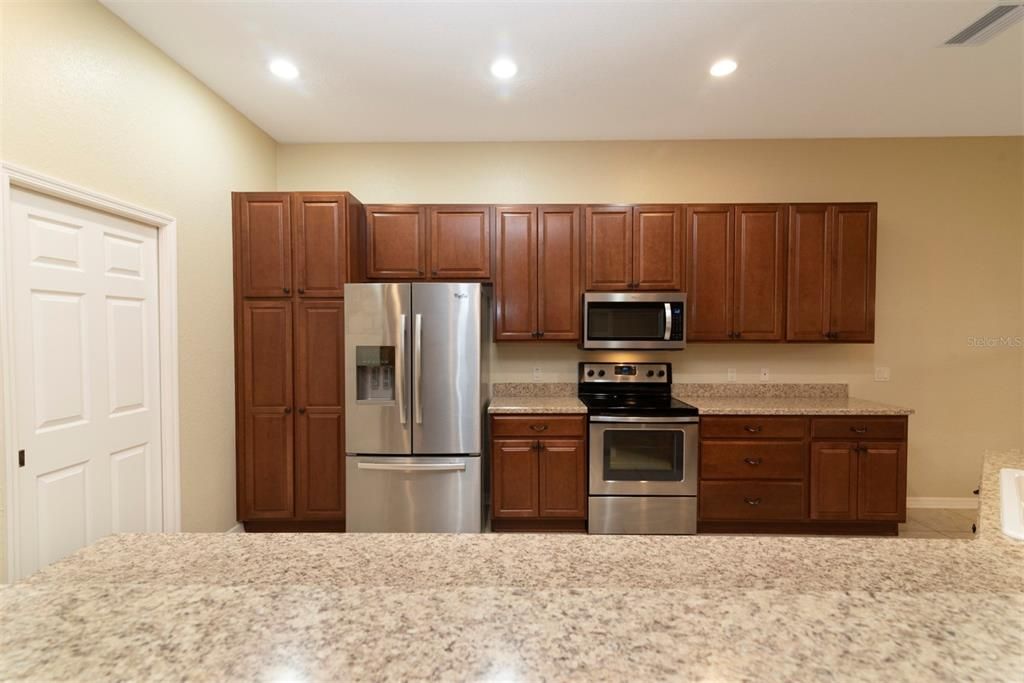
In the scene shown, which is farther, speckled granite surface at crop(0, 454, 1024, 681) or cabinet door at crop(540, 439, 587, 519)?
cabinet door at crop(540, 439, 587, 519)

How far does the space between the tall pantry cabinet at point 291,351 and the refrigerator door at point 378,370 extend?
0.52 feet

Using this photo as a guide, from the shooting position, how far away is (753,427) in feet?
A: 9.89

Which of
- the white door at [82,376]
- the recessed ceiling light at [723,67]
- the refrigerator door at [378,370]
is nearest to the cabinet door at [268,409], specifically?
the refrigerator door at [378,370]

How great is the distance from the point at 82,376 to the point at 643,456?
3085 millimetres

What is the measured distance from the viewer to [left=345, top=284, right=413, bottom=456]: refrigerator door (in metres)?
2.86

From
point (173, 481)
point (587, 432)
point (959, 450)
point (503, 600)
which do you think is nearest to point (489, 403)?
point (587, 432)

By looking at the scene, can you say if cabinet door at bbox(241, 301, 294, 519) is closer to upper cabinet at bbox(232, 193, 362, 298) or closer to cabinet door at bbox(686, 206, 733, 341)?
upper cabinet at bbox(232, 193, 362, 298)

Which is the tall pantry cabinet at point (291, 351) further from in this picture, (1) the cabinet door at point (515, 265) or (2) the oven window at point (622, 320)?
(2) the oven window at point (622, 320)

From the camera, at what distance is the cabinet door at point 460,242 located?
10.8 feet

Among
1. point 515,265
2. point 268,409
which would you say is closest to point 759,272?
point 515,265

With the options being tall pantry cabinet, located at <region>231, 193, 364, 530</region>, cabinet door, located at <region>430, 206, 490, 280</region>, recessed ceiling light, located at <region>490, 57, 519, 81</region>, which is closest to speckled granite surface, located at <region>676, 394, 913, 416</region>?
cabinet door, located at <region>430, 206, 490, 280</region>

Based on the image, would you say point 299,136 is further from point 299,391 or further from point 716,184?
point 716,184

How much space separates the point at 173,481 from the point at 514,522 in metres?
2.08

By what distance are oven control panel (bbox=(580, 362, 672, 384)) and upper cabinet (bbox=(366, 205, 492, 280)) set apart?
44.9 inches
